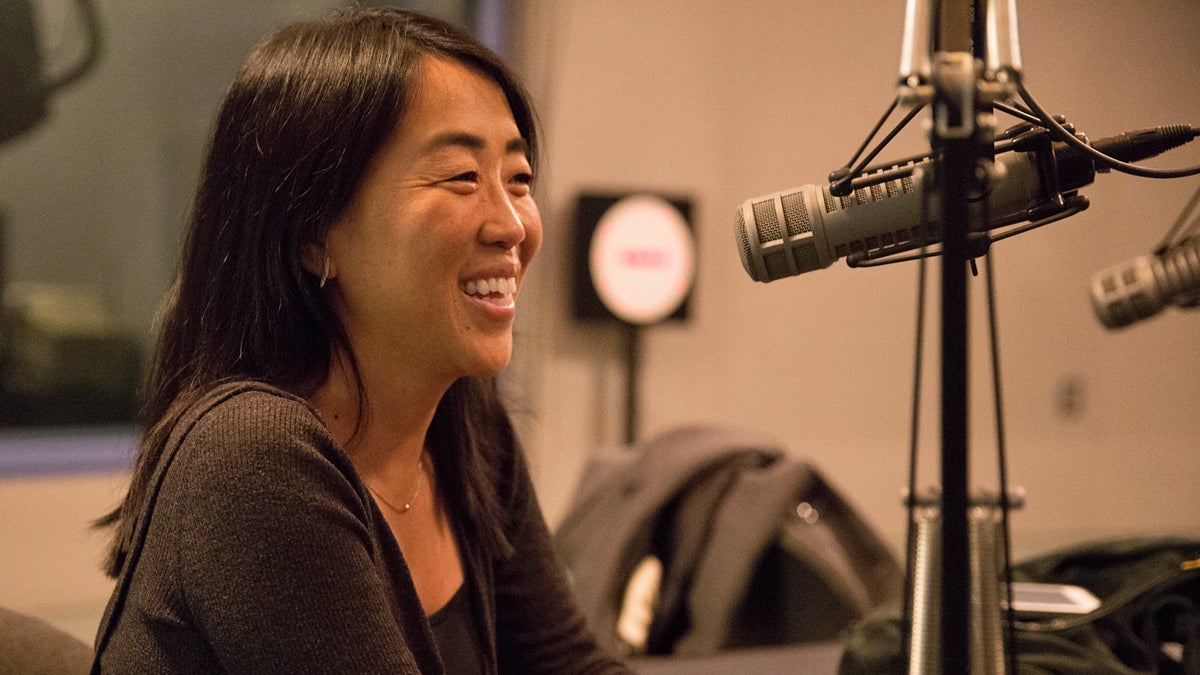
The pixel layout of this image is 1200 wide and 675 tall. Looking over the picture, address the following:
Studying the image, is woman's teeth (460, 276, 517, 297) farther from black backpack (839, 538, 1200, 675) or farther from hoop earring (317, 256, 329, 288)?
black backpack (839, 538, 1200, 675)

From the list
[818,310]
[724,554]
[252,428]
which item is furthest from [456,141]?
[818,310]

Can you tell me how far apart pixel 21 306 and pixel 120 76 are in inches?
27.3

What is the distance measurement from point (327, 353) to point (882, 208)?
0.61m

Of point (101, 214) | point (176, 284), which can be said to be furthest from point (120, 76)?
point (176, 284)

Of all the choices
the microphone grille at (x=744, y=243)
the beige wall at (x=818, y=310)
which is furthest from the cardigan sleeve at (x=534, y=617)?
the beige wall at (x=818, y=310)

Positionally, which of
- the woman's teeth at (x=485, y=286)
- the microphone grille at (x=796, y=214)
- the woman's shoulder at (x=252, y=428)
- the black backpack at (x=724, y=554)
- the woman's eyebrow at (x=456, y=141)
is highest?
the woman's eyebrow at (x=456, y=141)

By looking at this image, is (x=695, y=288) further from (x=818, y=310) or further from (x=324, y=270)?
(x=324, y=270)

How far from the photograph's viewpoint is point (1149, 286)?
110 cm

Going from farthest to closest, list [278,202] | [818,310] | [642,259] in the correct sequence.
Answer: [818,310], [642,259], [278,202]

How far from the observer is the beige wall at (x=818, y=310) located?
3.46m

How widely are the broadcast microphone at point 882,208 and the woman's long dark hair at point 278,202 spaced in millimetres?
436

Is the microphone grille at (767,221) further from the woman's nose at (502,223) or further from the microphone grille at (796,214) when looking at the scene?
the woman's nose at (502,223)

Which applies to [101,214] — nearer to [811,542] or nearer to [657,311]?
[657,311]

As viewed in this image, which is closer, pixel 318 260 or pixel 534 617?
pixel 318 260
